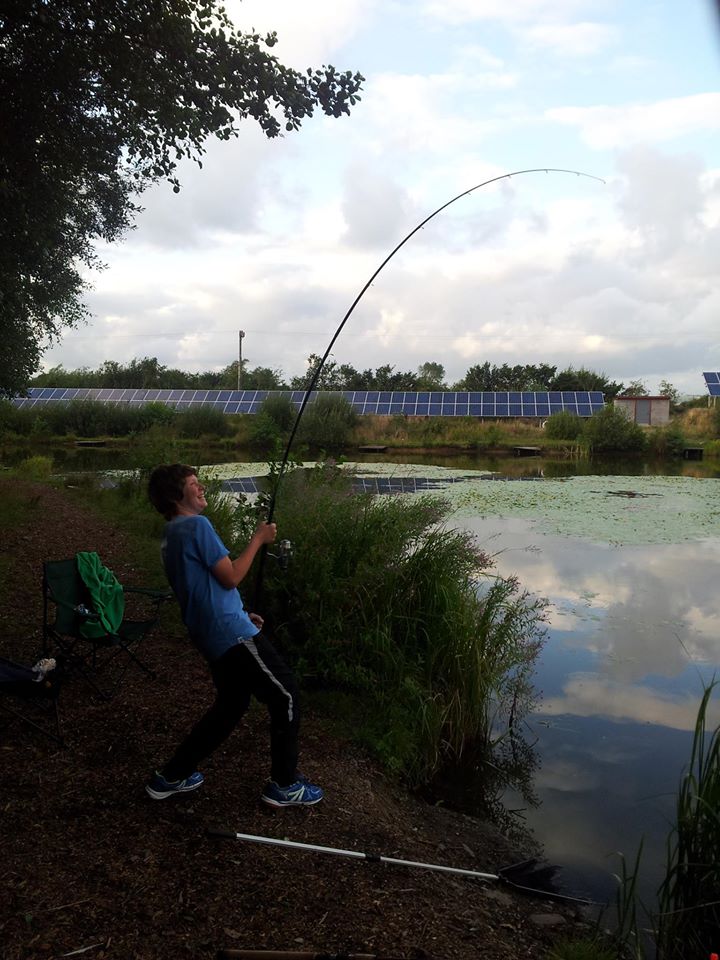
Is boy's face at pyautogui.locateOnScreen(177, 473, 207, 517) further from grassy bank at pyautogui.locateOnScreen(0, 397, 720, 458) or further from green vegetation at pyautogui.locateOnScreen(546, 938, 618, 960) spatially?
grassy bank at pyautogui.locateOnScreen(0, 397, 720, 458)

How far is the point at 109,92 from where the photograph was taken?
20.1 ft

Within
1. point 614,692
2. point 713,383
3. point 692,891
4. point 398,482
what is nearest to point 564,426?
point 713,383

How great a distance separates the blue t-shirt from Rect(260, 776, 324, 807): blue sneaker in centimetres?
71

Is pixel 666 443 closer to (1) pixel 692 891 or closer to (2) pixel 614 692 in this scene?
(2) pixel 614 692

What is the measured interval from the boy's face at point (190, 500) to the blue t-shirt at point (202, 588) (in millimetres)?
48

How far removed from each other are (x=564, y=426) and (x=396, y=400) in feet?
35.3

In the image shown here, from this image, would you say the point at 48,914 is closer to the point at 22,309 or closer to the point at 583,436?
the point at 22,309

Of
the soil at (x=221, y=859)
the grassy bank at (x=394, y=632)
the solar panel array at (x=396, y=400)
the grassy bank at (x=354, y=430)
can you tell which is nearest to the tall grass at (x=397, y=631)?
the grassy bank at (x=394, y=632)

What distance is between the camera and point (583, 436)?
36.7 meters

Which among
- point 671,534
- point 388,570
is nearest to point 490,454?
point 671,534

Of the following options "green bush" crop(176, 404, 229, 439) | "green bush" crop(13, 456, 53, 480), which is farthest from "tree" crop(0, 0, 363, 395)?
"green bush" crop(176, 404, 229, 439)

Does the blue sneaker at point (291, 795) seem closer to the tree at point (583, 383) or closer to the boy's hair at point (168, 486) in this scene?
the boy's hair at point (168, 486)

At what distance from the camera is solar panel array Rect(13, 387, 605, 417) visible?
43125 millimetres

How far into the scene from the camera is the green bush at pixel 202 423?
37750 millimetres
